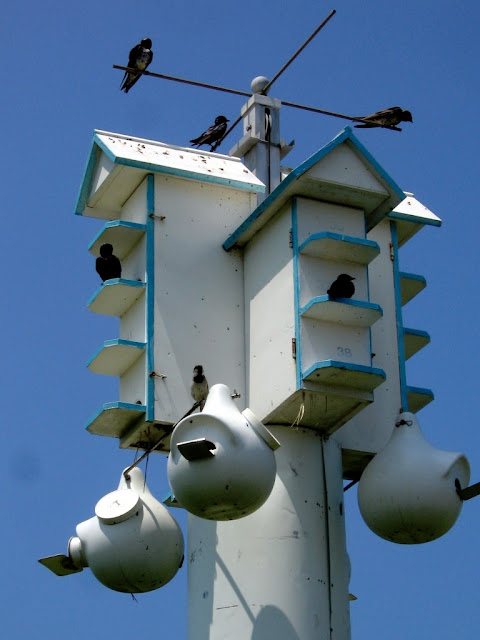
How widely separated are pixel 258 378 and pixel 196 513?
1409 mm

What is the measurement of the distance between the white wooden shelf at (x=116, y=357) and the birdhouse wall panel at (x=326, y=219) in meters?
1.34

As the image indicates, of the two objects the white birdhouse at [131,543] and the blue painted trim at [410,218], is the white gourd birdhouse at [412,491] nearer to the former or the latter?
the white birdhouse at [131,543]

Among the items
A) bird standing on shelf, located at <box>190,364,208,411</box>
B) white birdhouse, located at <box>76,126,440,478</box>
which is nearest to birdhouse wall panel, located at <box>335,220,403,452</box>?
white birdhouse, located at <box>76,126,440,478</box>

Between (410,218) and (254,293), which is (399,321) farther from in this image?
(254,293)

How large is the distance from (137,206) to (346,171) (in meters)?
1.63

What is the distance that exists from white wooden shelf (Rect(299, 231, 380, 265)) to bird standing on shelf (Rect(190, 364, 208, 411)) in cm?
107

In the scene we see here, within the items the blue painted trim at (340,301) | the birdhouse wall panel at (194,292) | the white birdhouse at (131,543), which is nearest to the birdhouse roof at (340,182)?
the birdhouse wall panel at (194,292)

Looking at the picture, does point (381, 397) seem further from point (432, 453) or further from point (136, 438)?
point (136, 438)

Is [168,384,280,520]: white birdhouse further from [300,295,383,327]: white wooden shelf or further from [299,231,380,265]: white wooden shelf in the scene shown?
[299,231,380,265]: white wooden shelf

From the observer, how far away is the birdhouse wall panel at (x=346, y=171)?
10.6 meters

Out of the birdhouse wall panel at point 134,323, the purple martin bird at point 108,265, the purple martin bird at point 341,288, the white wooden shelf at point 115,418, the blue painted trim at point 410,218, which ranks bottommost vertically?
the white wooden shelf at point 115,418

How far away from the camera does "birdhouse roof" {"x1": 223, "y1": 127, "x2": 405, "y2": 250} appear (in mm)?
10547

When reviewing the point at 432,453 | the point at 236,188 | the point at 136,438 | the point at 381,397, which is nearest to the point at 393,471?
the point at 432,453

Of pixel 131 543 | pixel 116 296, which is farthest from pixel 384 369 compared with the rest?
pixel 131 543
